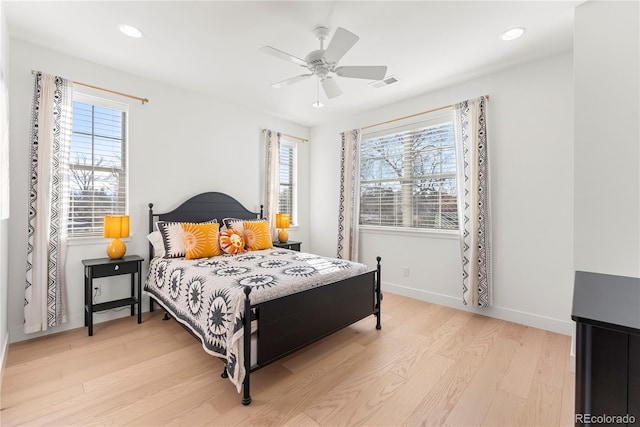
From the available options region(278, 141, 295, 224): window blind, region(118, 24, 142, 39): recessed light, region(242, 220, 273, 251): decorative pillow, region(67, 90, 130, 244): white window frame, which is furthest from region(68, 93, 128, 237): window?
region(278, 141, 295, 224): window blind

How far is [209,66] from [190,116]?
918 mm

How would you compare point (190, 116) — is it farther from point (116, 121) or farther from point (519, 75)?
point (519, 75)

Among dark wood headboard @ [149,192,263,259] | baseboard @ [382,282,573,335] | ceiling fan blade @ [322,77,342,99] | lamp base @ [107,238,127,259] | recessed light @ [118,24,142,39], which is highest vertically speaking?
recessed light @ [118,24,142,39]

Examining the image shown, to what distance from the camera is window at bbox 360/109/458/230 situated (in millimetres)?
3676

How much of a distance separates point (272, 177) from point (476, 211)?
2947 millimetres

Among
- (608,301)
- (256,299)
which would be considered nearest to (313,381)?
(256,299)

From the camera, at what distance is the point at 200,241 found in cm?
319

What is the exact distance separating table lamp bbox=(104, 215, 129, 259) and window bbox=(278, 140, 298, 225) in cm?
244

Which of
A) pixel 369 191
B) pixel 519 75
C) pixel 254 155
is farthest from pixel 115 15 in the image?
pixel 519 75

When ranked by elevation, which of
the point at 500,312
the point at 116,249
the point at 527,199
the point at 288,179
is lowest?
the point at 500,312

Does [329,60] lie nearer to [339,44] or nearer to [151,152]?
[339,44]

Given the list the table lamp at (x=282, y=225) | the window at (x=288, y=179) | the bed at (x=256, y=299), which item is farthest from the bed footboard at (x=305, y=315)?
the window at (x=288, y=179)

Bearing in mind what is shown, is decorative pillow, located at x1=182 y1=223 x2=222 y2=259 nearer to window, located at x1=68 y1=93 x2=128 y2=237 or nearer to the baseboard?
window, located at x1=68 y1=93 x2=128 y2=237

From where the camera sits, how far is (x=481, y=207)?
323 centimetres
